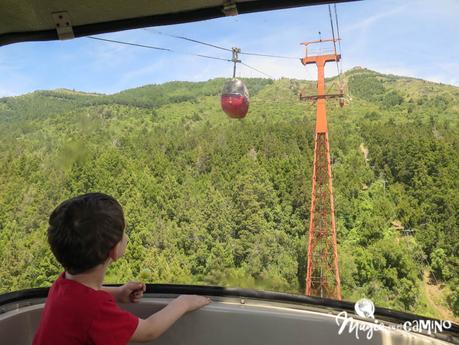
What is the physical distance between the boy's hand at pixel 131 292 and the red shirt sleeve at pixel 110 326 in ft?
1.12

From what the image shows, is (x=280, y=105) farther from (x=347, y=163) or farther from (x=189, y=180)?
(x=189, y=180)

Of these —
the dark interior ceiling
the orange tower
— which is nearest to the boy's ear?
the dark interior ceiling

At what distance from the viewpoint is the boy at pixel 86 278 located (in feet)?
2.50

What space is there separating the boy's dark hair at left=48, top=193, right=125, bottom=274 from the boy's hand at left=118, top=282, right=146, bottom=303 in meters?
0.33

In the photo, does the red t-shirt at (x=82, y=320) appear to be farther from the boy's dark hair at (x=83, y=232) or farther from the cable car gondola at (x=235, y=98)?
the cable car gondola at (x=235, y=98)

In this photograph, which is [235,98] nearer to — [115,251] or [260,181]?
[115,251]

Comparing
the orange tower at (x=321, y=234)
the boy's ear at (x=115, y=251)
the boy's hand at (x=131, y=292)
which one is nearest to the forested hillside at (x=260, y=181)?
the orange tower at (x=321, y=234)

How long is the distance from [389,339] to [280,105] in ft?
79.7

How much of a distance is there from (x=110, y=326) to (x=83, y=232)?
6.9 inches

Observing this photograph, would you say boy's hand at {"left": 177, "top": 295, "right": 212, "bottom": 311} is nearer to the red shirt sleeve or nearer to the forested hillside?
the red shirt sleeve

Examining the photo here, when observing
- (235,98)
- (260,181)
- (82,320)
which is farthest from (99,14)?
(260,181)

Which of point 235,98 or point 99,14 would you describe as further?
point 235,98

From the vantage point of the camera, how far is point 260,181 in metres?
27.6

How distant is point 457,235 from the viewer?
21.0 metres
